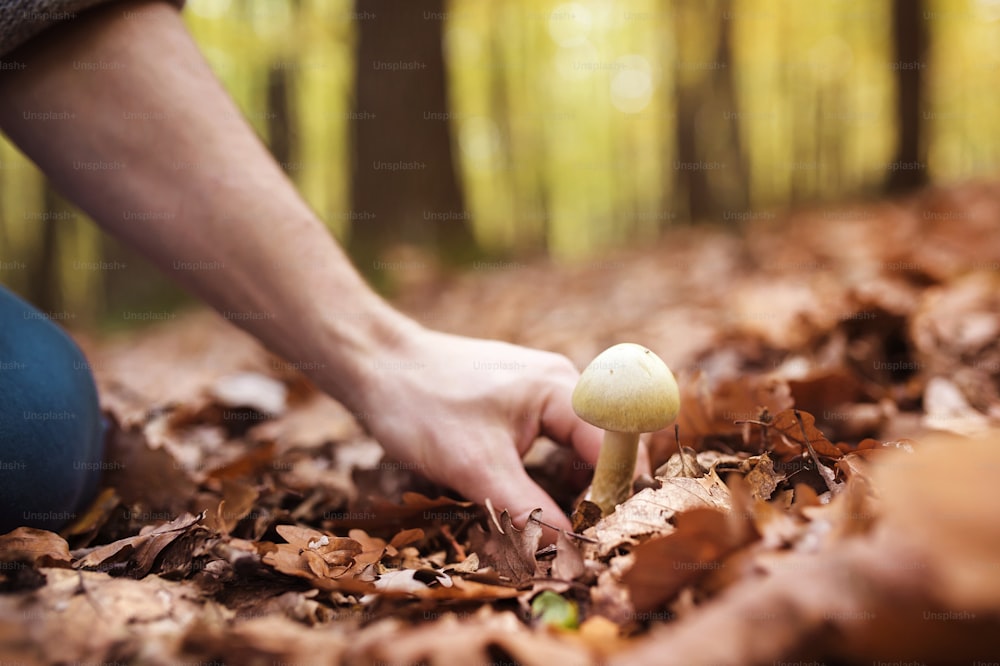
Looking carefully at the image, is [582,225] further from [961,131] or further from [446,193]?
[446,193]

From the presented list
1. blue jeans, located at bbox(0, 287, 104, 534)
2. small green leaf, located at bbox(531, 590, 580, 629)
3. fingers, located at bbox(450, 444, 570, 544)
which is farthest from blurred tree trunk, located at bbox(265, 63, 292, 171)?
small green leaf, located at bbox(531, 590, 580, 629)

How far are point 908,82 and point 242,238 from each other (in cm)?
996

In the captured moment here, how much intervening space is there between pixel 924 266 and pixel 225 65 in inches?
583

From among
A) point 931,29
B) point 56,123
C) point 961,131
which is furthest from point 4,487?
point 961,131

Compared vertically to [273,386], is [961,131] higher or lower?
higher

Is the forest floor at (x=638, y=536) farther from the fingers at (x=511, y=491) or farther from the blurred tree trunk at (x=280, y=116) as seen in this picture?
the blurred tree trunk at (x=280, y=116)

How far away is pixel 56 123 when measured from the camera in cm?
170

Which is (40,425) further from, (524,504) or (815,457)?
(815,457)

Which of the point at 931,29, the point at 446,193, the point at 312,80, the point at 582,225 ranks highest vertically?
the point at 312,80

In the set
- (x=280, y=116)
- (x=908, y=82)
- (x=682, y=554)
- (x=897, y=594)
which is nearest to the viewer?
(x=897, y=594)

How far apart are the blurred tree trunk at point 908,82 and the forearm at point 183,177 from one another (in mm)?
9337

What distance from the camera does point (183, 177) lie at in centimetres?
173

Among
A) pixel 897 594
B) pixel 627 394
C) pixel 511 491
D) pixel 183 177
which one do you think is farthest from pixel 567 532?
pixel 183 177

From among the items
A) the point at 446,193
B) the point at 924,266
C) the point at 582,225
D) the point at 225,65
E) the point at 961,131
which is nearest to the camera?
the point at 924,266
